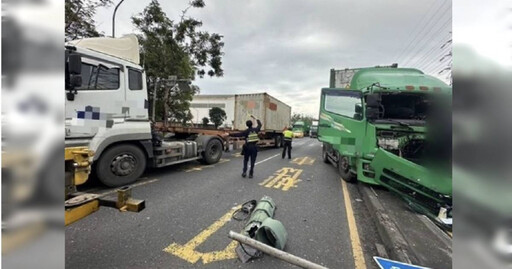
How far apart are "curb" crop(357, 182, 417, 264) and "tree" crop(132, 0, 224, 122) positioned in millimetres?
8216

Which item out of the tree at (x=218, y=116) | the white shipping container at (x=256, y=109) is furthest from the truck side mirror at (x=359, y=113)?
the tree at (x=218, y=116)

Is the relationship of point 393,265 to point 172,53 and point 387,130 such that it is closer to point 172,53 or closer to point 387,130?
point 387,130

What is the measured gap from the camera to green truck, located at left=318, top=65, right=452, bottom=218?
3785 mm

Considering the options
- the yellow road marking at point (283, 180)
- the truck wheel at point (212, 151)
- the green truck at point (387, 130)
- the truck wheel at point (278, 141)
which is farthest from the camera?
the truck wheel at point (278, 141)

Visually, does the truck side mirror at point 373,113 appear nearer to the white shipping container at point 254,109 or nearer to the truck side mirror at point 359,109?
the truck side mirror at point 359,109

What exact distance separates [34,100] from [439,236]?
410 cm

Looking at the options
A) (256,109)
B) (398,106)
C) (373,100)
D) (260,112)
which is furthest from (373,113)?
(256,109)

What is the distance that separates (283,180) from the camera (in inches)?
253

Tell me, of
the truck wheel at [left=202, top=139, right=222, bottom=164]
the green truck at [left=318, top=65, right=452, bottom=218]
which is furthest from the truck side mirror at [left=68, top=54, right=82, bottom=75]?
the truck wheel at [left=202, top=139, right=222, bottom=164]

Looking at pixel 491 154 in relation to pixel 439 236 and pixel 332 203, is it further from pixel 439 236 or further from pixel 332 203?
pixel 332 203

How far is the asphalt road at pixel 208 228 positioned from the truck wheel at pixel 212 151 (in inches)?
84.1

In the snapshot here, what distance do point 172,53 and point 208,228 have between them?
34.0ft

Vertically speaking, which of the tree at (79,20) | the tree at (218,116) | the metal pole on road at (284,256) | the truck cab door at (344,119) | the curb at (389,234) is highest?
the tree at (79,20)

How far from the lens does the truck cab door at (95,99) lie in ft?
13.7
